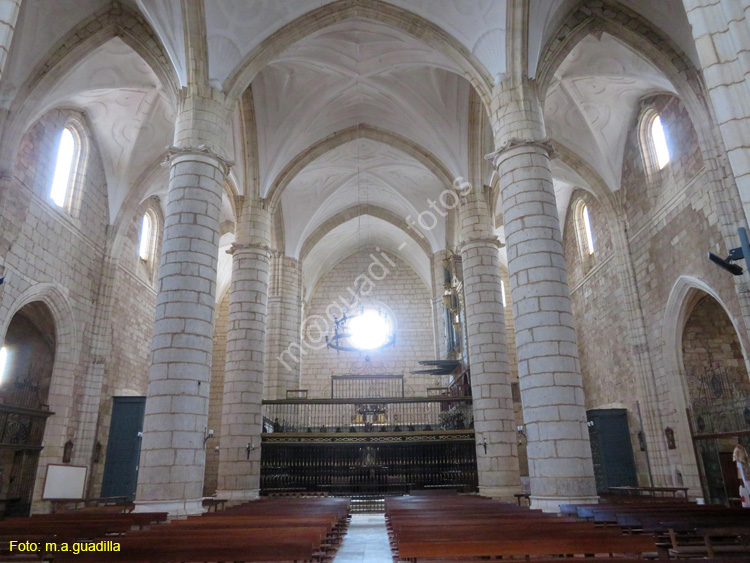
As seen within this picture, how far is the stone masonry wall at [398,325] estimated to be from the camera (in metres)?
27.2

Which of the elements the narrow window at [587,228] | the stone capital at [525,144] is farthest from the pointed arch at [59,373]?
the narrow window at [587,228]

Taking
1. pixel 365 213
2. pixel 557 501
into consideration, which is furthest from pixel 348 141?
pixel 557 501

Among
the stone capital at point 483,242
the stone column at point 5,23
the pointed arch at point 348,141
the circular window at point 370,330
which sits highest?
the pointed arch at point 348,141

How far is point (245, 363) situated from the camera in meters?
14.2

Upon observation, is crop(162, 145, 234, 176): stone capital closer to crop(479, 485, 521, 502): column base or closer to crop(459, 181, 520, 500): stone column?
crop(459, 181, 520, 500): stone column

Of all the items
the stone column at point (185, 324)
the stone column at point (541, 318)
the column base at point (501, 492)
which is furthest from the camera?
the column base at point (501, 492)

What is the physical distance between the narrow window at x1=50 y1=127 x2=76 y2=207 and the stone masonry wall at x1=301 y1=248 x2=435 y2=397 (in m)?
14.3

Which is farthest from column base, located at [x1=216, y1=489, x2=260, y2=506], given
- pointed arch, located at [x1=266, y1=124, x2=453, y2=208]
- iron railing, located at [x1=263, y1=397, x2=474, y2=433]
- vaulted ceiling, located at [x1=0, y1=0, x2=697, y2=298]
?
vaulted ceiling, located at [x1=0, y1=0, x2=697, y2=298]

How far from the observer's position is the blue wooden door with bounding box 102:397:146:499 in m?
15.9

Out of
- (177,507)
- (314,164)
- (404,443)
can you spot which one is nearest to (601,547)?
(177,507)

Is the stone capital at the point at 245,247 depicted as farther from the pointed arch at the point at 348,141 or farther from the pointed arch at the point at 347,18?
the pointed arch at the point at 347,18

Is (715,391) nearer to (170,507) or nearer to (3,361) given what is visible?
(170,507)

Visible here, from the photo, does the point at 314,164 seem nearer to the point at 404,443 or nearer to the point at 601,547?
the point at 404,443

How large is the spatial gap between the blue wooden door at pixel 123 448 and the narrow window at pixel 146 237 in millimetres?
5483
